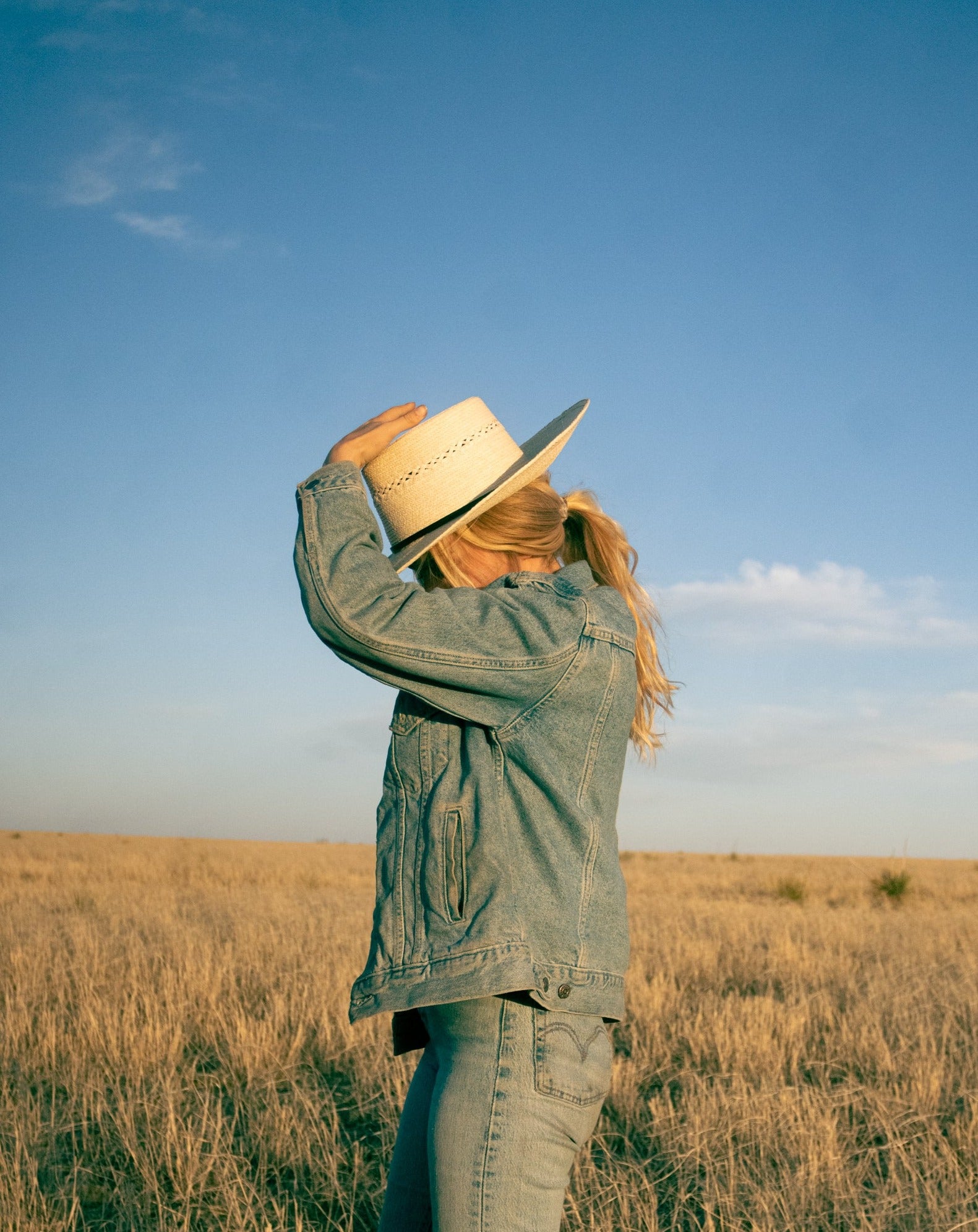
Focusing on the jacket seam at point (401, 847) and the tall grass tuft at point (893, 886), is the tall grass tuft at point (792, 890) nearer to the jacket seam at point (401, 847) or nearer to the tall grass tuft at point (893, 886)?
the tall grass tuft at point (893, 886)

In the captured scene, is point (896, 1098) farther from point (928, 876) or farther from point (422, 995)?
point (928, 876)

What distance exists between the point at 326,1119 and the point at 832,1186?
2052 mm

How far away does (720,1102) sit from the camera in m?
4.16

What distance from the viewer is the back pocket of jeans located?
133 cm

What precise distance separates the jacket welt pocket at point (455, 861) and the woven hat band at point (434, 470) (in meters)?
0.60

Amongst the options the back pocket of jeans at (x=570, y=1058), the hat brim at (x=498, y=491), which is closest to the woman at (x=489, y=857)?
the back pocket of jeans at (x=570, y=1058)

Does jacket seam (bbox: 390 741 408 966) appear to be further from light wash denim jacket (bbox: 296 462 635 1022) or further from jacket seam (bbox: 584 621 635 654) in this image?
jacket seam (bbox: 584 621 635 654)

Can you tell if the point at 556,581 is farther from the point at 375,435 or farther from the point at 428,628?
the point at 375,435

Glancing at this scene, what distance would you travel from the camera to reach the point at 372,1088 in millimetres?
4508

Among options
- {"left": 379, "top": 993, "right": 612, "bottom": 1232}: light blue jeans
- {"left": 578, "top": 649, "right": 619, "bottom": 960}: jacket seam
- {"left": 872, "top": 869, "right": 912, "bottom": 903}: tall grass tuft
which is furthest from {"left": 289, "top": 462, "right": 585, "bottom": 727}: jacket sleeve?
{"left": 872, "top": 869, "right": 912, "bottom": 903}: tall grass tuft

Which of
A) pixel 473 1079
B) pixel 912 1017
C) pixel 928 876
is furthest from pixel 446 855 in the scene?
pixel 928 876

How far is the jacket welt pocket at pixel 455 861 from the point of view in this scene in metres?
1.42

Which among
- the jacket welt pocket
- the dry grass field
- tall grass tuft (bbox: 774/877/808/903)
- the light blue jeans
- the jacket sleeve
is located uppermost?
the jacket sleeve

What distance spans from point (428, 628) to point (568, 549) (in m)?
0.61
